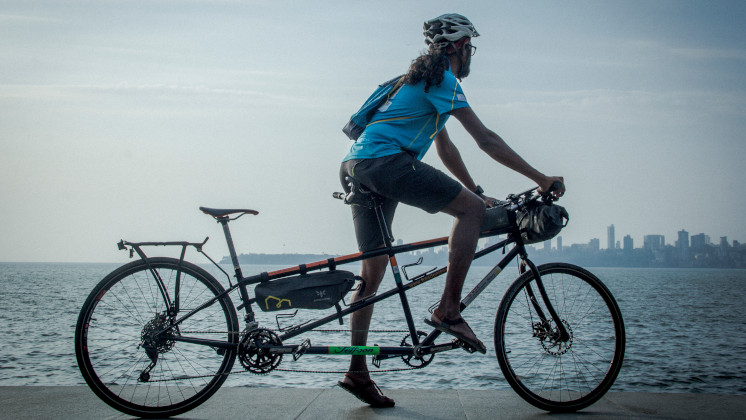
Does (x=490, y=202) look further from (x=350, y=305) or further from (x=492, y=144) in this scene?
(x=350, y=305)

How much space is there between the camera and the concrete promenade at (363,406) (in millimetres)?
3779

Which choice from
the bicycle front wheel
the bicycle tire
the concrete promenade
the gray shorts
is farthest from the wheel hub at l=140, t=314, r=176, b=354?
the bicycle front wheel

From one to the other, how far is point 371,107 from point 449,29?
2.16ft

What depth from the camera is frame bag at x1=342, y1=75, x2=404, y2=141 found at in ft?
13.0

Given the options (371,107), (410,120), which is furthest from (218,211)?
(410,120)

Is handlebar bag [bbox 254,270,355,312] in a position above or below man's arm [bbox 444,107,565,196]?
below

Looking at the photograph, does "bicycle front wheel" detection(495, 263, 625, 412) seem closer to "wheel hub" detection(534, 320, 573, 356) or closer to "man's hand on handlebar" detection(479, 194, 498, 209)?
"wheel hub" detection(534, 320, 573, 356)

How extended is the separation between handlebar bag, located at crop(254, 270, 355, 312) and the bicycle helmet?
59.4 inches

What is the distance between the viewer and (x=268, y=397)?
13.9 ft

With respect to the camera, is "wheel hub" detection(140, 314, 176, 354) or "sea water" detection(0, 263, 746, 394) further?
"sea water" detection(0, 263, 746, 394)

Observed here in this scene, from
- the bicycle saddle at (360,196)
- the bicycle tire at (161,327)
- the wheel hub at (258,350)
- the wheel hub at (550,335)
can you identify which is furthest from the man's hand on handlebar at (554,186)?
the bicycle tire at (161,327)

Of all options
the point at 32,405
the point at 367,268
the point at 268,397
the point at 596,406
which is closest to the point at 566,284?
the point at 596,406

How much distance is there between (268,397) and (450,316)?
134cm

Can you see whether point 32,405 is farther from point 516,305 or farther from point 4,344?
point 4,344
